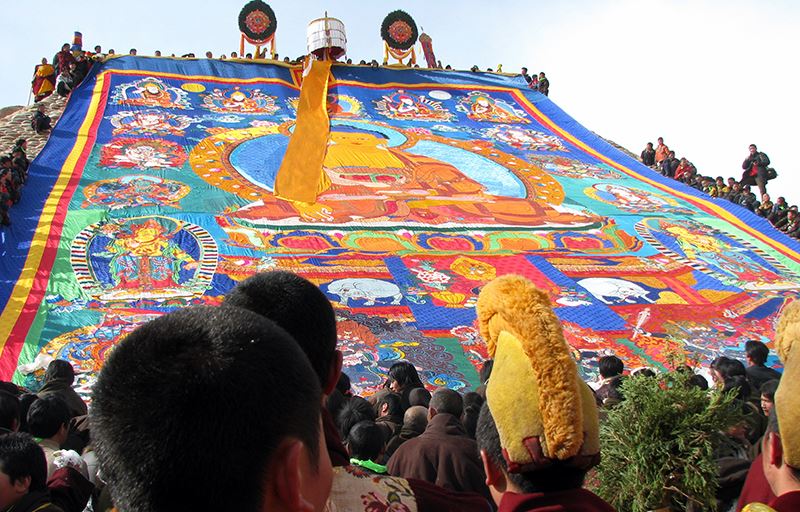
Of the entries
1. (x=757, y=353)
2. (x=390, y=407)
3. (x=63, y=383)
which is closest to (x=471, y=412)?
(x=390, y=407)

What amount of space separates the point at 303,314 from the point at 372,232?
7381 mm

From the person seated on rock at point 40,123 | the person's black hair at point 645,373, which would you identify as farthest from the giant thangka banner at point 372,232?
the person's black hair at point 645,373

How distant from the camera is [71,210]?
843cm

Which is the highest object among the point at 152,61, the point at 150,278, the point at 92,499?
the point at 152,61

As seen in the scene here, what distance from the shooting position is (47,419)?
2.85 m

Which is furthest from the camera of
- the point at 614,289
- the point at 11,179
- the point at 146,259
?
the point at 11,179

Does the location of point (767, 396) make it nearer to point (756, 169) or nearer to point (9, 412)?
point (9, 412)

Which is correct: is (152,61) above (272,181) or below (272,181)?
above

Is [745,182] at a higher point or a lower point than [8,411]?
higher

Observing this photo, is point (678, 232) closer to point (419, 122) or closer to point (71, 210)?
point (419, 122)

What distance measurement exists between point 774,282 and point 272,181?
587cm

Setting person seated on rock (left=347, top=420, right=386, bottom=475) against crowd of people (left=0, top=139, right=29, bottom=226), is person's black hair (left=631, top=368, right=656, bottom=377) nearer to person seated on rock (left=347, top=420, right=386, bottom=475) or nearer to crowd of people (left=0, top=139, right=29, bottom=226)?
person seated on rock (left=347, top=420, right=386, bottom=475)

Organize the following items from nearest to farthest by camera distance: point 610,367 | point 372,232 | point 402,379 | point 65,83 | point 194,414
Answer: point 194,414
point 610,367
point 402,379
point 372,232
point 65,83

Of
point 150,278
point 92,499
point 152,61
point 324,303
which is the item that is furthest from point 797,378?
point 152,61
